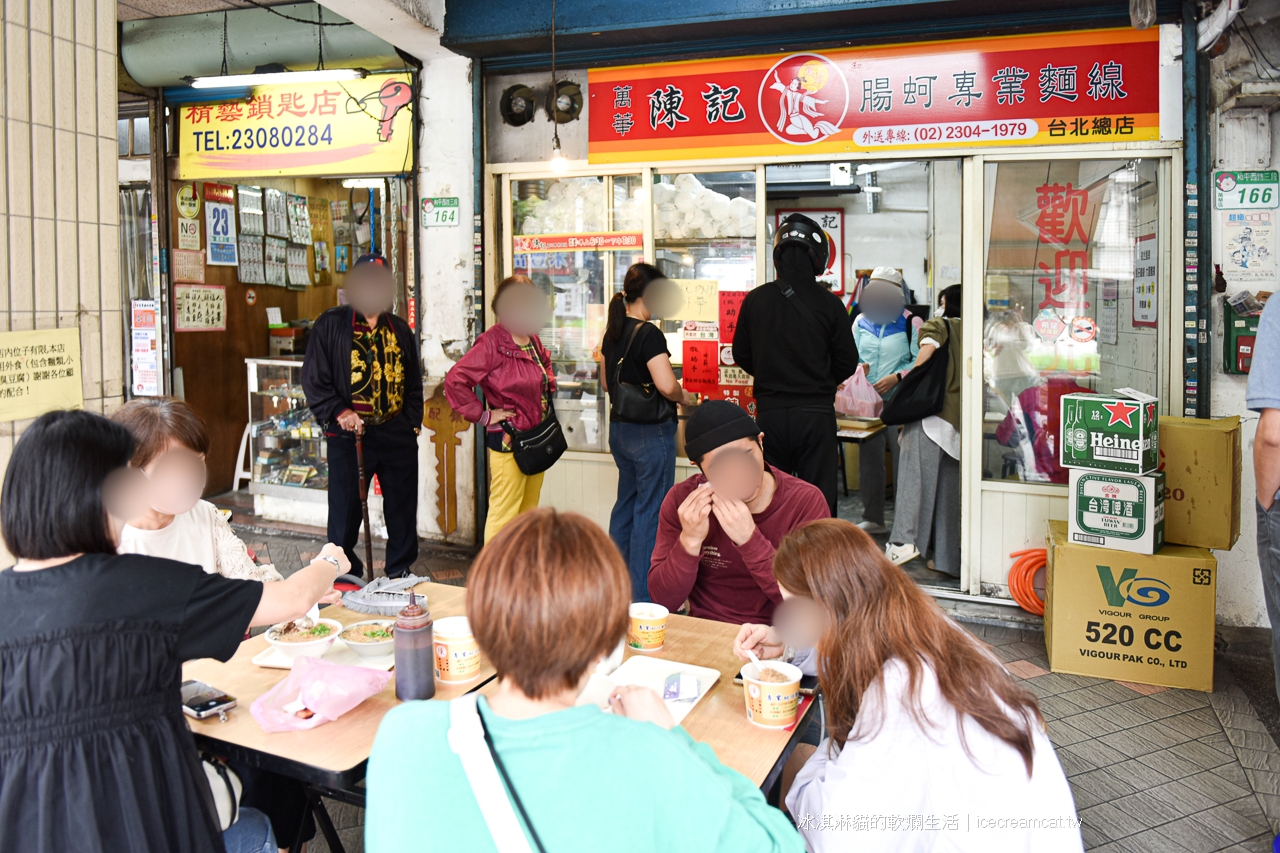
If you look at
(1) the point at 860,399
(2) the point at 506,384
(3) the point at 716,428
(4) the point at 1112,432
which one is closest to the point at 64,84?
(3) the point at 716,428

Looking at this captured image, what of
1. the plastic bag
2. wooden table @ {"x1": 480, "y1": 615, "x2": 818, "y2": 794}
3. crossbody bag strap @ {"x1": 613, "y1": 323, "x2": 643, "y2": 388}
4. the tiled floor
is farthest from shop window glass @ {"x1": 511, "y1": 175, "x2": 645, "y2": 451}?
wooden table @ {"x1": 480, "y1": 615, "x2": 818, "y2": 794}

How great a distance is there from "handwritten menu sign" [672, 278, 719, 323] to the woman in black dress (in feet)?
14.1

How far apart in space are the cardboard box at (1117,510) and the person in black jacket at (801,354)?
1.18 meters

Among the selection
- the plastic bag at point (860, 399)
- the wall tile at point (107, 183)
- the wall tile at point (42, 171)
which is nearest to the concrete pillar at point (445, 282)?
the plastic bag at point (860, 399)

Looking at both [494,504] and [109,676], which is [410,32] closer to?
[494,504]

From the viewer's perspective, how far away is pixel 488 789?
49.0 inches

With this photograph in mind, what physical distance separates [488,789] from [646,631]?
48.7 inches

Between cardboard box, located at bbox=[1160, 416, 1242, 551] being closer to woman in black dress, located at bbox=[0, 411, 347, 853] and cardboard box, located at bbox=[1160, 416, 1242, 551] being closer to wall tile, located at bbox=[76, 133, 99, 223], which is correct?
woman in black dress, located at bbox=[0, 411, 347, 853]

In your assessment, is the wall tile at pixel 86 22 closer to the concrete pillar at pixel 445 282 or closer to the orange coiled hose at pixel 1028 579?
the concrete pillar at pixel 445 282

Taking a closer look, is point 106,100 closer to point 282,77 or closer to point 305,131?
point 282,77

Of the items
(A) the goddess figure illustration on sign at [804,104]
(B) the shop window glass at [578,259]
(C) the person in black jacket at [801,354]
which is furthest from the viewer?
(B) the shop window glass at [578,259]

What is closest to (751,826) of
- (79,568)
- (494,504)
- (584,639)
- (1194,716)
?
(584,639)

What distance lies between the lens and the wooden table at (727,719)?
1906 millimetres

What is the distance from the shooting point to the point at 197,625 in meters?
1.77
